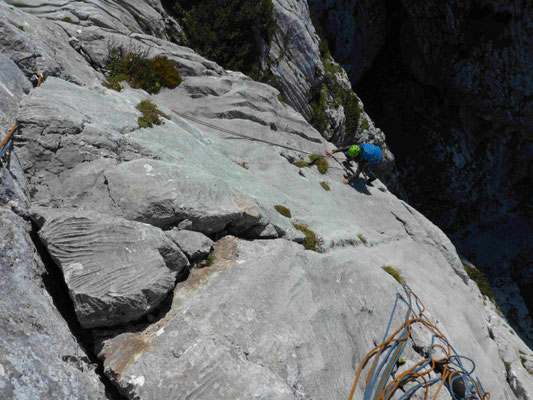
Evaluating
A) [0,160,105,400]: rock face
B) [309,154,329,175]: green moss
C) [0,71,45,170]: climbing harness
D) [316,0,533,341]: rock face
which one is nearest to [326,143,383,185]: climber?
[309,154,329,175]: green moss

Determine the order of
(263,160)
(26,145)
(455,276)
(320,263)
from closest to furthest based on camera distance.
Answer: (26,145) < (320,263) < (263,160) < (455,276)

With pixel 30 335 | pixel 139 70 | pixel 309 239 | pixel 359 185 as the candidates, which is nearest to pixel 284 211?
pixel 309 239

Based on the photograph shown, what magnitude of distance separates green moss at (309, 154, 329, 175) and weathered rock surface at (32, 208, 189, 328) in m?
13.0

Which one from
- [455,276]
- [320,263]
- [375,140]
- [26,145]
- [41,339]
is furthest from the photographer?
[375,140]

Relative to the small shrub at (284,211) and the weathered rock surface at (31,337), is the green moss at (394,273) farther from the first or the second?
the weathered rock surface at (31,337)

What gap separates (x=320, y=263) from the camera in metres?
8.66

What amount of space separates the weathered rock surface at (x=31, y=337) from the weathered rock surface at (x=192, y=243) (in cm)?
253

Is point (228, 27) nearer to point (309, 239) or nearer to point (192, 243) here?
point (309, 239)

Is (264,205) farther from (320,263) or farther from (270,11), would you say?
(270,11)

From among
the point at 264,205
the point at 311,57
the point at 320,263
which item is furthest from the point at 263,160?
the point at 311,57

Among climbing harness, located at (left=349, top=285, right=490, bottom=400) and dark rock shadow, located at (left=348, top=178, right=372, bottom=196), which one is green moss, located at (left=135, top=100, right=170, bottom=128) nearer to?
climbing harness, located at (left=349, top=285, right=490, bottom=400)

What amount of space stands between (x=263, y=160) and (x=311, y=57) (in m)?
16.2

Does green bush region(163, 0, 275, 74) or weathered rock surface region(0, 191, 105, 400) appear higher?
green bush region(163, 0, 275, 74)

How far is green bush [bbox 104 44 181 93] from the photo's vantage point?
14219mm
